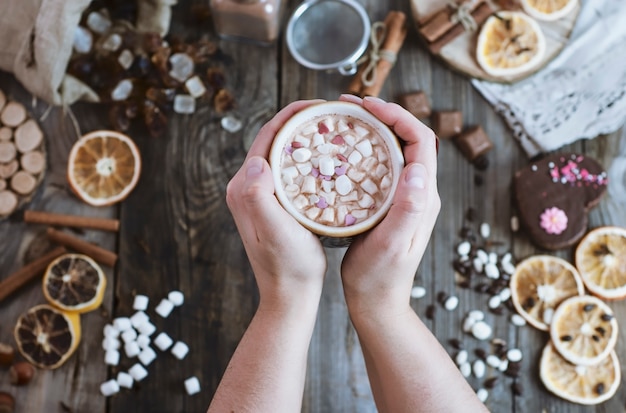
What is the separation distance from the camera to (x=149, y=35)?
1525mm

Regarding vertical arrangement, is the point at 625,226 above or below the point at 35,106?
above

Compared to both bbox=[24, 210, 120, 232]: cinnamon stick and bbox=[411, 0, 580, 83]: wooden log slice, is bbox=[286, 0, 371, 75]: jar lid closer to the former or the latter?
bbox=[411, 0, 580, 83]: wooden log slice

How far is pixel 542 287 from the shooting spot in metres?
1.46

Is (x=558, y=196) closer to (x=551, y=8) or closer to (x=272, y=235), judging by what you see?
(x=551, y=8)

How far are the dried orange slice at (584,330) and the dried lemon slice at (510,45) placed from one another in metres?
0.52

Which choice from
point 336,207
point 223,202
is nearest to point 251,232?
point 336,207

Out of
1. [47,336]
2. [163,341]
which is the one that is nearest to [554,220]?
[163,341]

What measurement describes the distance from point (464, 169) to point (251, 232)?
668 millimetres

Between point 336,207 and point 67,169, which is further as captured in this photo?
point 67,169

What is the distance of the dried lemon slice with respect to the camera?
1494 millimetres

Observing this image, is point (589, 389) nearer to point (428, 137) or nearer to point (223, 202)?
point (428, 137)

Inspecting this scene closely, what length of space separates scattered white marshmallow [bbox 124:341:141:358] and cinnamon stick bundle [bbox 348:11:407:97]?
0.72m

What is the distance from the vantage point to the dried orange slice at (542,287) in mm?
1462

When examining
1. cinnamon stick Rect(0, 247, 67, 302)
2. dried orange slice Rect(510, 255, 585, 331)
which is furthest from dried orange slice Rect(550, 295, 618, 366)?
cinnamon stick Rect(0, 247, 67, 302)
